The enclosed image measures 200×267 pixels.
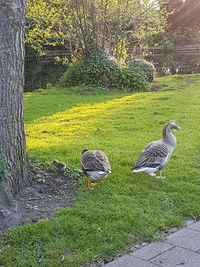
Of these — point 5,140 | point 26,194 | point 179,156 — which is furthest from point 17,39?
point 179,156

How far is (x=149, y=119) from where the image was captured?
465 inches

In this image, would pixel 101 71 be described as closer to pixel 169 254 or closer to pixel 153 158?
pixel 153 158

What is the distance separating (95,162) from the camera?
6.09 metres

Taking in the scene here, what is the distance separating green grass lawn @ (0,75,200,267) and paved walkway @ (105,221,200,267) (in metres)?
0.23

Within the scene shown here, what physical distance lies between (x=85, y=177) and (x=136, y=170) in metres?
0.94

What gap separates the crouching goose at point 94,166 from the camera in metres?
5.99

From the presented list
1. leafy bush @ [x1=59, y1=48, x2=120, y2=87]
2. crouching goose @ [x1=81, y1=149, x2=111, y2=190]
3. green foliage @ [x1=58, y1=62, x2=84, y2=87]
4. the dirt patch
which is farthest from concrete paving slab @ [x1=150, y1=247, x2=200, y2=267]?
green foliage @ [x1=58, y1=62, x2=84, y2=87]

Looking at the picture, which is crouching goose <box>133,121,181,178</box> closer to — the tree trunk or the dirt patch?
the dirt patch

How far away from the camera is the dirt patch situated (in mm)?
5164

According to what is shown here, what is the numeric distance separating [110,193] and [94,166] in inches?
20.4

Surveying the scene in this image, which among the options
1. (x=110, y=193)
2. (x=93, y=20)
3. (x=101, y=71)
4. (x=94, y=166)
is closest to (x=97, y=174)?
(x=94, y=166)

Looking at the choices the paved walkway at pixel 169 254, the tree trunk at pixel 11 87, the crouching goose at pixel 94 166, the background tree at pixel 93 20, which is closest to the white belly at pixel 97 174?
the crouching goose at pixel 94 166

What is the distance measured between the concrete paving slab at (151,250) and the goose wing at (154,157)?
1.85 meters

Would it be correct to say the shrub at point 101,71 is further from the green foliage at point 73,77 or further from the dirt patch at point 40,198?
the dirt patch at point 40,198
